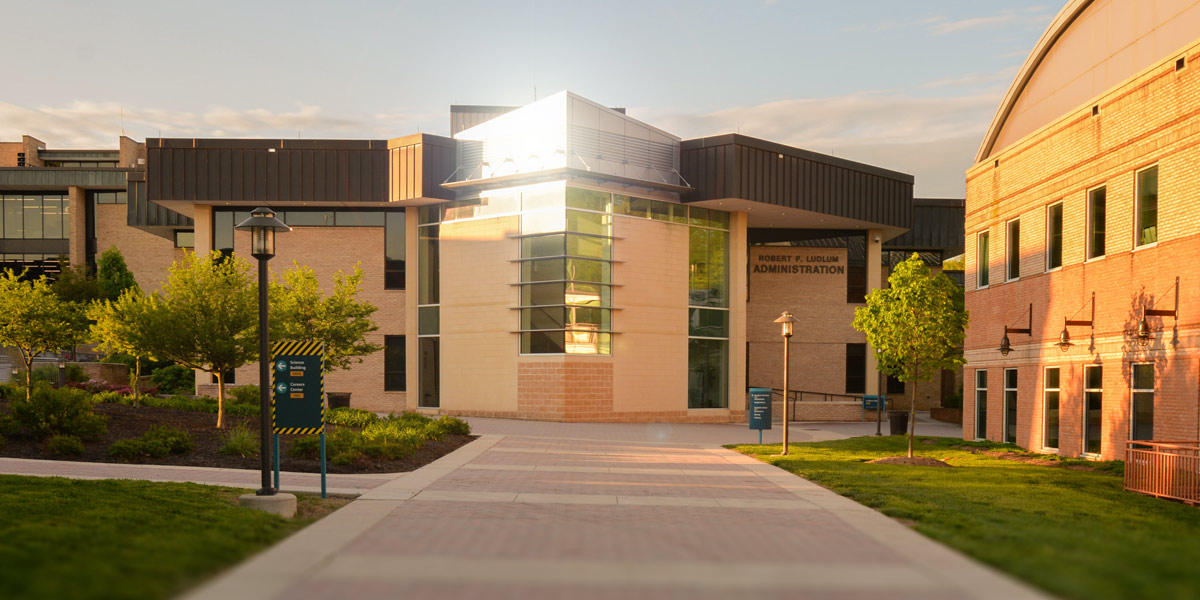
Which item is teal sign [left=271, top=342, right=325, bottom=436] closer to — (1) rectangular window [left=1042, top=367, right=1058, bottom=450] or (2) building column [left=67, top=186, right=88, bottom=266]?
(1) rectangular window [left=1042, top=367, right=1058, bottom=450]

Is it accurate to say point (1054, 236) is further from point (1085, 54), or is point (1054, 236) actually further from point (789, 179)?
point (789, 179)

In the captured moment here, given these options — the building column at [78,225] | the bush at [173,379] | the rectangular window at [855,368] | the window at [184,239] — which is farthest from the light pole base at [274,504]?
the building column at [78,225]

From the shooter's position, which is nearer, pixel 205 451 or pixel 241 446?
pixel 241 446

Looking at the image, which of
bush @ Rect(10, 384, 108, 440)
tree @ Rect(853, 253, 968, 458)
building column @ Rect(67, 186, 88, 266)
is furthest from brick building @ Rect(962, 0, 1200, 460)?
building column @ Rect(67, 186, 88, 266)

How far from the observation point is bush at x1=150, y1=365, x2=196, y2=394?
1683 inches

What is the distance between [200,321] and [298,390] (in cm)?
1136

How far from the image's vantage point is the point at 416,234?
1510 inches

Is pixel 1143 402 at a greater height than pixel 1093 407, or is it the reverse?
pixel 1143 402

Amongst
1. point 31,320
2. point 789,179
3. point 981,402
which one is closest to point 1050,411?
point 981,402

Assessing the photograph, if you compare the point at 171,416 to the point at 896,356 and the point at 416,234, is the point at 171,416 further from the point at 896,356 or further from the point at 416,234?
the point at 896,356

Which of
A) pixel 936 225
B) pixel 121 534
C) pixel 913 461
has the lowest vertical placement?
pixel 913 461

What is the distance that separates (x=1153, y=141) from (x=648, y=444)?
13.3 m

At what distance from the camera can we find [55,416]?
19375 mm

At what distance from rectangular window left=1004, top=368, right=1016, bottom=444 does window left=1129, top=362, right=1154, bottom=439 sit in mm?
6683
